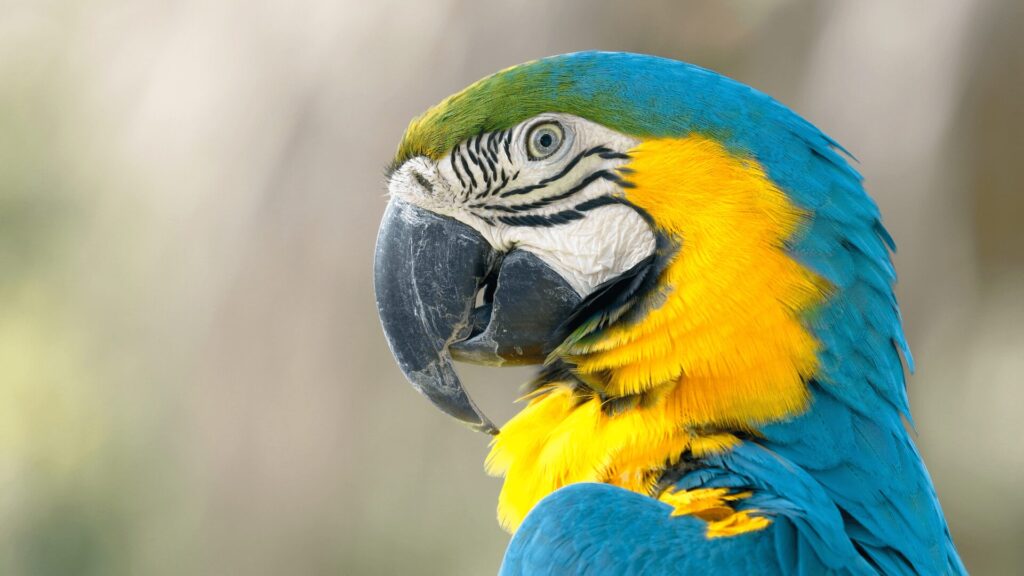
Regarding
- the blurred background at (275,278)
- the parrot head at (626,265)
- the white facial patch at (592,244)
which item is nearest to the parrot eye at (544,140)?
the parrot head at (626,265)

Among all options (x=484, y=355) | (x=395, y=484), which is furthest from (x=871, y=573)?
(x=395, y=484)

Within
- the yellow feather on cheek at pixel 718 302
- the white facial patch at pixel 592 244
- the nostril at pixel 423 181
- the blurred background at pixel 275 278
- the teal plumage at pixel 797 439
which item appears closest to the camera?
the teal plumage at pixel 797 439

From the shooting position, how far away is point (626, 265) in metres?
1.30

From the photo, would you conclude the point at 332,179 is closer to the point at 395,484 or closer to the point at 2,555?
the point at 395,484

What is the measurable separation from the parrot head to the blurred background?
5.56ft

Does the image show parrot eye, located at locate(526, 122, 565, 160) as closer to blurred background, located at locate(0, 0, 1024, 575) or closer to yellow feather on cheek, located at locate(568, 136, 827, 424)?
yellow feather on cheek, located at locate(568, 136, 827, 424)

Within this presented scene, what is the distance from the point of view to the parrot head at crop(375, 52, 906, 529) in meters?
1.20

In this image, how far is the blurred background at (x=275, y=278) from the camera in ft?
9.70

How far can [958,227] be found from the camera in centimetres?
295

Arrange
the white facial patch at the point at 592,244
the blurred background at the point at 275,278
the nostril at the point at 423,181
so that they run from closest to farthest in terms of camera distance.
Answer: the white facial patch at the point at 592,244 < the nostril at the point at 423,181 < the blurred background at the point at 275,278

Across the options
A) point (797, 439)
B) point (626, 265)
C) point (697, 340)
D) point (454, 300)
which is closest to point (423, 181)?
point (454, 300)

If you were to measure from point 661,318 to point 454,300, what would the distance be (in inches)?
12.1

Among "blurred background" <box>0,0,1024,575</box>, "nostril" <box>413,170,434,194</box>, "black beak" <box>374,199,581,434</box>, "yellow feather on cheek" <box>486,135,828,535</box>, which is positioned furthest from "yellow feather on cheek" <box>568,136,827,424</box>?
"blurred background" <box>0,0,1024,575</box>

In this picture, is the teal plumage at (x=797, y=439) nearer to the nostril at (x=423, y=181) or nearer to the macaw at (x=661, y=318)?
the macaw at (x=661, y=318)
